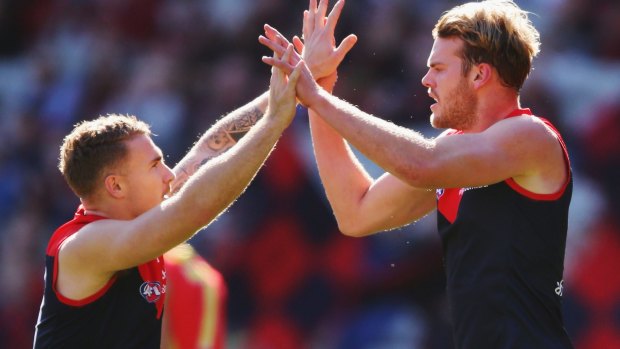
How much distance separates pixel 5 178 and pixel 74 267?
5820 millimetres

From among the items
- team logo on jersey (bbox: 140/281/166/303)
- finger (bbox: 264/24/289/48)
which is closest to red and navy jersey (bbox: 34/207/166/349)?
team logo on jersey (bbox: 140/281/166/303)

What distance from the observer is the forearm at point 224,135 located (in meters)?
5.05

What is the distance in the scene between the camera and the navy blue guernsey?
13.1ft

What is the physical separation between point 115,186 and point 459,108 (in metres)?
1.46

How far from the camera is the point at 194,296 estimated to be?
6145 mm

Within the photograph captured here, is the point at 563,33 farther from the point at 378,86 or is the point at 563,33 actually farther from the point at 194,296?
the point at 194,296

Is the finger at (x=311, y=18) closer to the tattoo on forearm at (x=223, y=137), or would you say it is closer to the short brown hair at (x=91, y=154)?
the tattoo on forearm at (x=223, y=137)

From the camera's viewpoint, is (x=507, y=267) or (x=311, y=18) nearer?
(x=507, y=267)

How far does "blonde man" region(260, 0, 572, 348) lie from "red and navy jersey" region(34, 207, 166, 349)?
1035 millimetres

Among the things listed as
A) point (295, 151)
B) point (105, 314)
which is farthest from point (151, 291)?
point (295, 151)

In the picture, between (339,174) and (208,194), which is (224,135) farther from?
(208,194)

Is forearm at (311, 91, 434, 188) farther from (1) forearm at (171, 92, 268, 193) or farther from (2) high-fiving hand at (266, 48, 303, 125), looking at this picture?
(1) forearm at (171, 92, 268, 193)

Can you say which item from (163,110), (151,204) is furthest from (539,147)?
(163,110)

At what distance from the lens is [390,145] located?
13.3 ft
